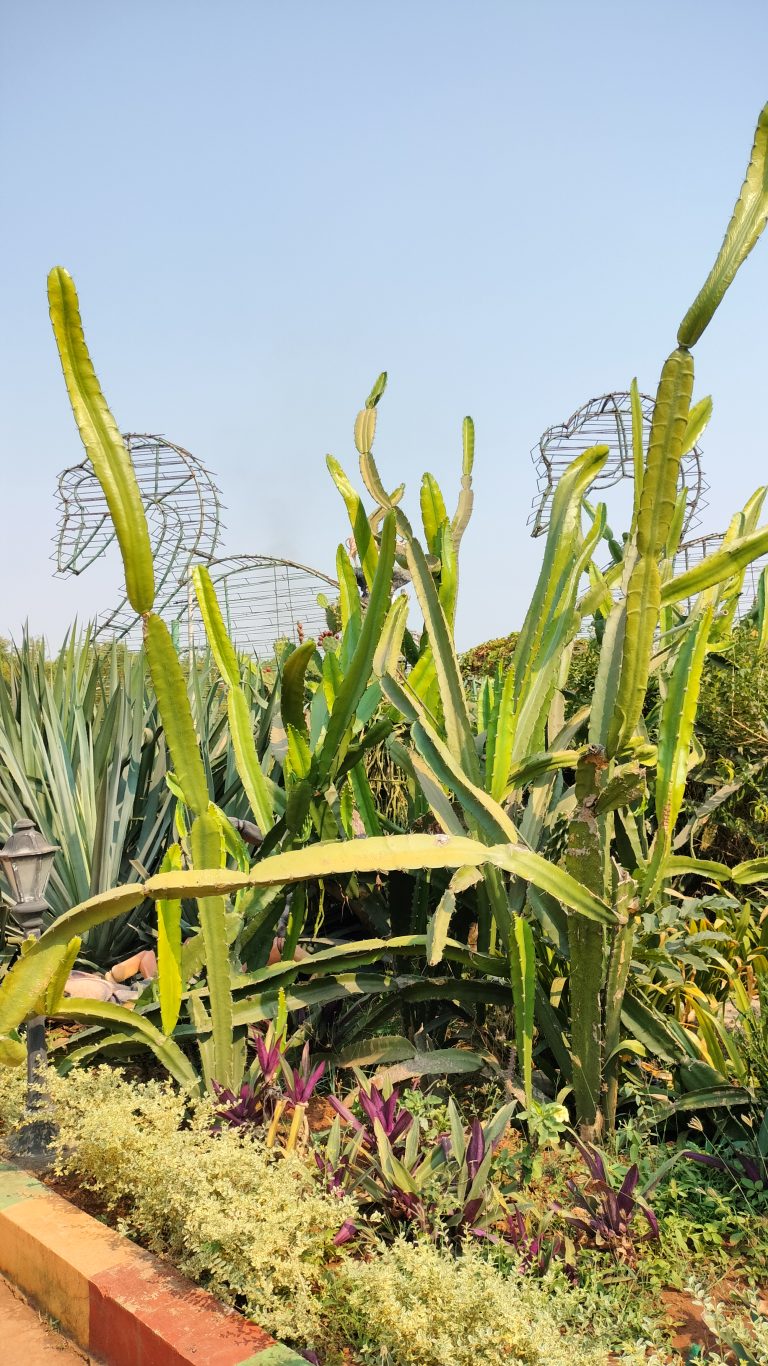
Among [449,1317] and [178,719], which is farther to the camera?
[178,719]

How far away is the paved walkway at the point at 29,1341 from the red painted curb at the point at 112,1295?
0.03m

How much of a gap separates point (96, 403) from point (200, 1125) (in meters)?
1.52

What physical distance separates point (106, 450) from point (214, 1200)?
146 cm

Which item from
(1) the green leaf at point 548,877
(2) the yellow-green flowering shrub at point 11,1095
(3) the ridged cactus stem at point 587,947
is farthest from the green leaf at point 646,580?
(2) the yellow-green flowering shrub at point 11,1095

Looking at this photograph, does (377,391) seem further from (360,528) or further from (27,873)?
(27,873)

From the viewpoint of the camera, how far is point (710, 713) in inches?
147

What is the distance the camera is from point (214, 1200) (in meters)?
1.80

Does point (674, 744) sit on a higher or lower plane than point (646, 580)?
lower

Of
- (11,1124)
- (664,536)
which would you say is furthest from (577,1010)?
(11,1124)

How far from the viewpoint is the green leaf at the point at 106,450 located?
1.95 metres

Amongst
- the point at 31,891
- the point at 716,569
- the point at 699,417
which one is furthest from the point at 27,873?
the point at 699,417

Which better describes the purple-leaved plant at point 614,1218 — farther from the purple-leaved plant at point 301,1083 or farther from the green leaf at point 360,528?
the green leaf at point 360,528

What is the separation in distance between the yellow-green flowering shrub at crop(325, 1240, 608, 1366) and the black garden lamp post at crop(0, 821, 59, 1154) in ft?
3.68

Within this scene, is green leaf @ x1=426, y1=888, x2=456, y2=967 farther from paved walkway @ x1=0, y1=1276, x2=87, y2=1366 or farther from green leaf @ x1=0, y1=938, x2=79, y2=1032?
paved walkway @ x1=0, y1=1276, x2=87, y2=1366
